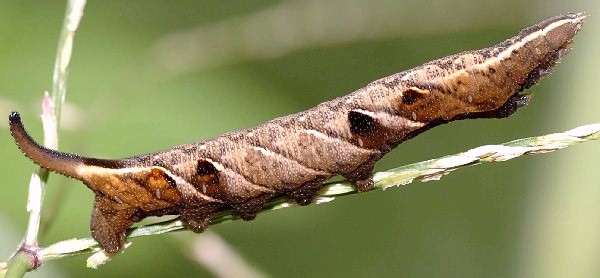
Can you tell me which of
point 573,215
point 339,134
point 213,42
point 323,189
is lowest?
point 573,215

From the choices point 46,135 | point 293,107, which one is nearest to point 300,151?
point 46,135

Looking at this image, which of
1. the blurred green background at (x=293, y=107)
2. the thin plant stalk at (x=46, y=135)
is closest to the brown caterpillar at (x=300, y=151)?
the thin plant stalk at (x=46, y=135)

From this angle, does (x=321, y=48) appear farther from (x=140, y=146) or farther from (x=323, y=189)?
(x=323, y=189)

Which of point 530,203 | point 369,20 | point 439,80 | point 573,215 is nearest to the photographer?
point 439,80

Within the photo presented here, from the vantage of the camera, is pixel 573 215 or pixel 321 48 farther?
pixel 321 48

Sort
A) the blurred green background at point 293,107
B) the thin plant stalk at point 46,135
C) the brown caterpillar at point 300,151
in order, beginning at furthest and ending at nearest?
the blurred green background at point 293,107 → the brown caterpillar at point 300,151 → the thin plant stalk at point 46,135

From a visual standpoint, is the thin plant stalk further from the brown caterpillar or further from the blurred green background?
the blurred green background

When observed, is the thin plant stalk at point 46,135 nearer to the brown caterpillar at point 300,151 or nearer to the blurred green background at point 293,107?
the brown caterpillar at point 300,151

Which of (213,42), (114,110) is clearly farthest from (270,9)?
(114,110)
